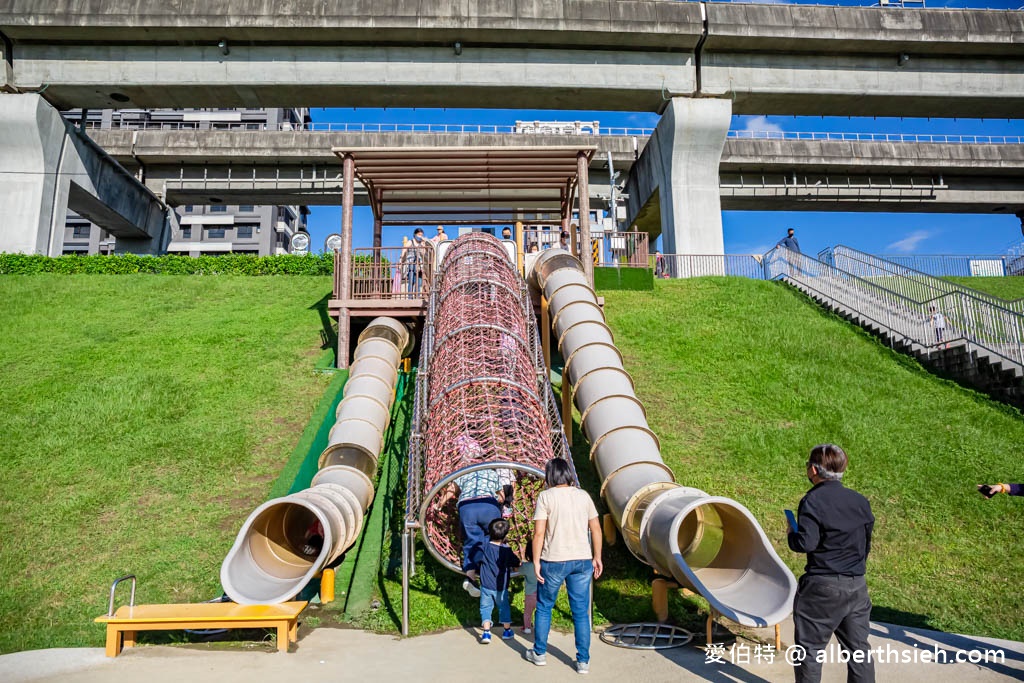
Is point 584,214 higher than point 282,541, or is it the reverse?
point 584,214

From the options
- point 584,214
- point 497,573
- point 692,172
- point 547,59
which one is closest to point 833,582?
point 497,573

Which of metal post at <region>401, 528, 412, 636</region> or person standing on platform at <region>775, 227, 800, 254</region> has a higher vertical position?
person standing on platform at <region>775, 227, 800, 254</region>

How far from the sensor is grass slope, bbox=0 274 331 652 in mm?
7086

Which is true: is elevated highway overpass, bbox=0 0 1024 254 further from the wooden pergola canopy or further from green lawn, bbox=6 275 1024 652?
green lawn, bbox=6 275 1024 652

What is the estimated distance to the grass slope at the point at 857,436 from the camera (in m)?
7.16

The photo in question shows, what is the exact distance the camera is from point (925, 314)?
46.4 feet

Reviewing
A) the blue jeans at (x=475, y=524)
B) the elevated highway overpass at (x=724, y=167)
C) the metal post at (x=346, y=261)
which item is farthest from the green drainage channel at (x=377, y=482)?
the elevated highway overpass at (x=724, y=167)

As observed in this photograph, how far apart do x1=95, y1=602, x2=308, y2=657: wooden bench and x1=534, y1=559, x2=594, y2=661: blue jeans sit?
2159 mm

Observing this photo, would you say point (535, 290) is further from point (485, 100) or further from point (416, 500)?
point (485, 100)

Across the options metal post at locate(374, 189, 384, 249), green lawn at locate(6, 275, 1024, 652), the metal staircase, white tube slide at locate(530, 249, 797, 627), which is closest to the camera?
white tube slide at locate(530, 249, 797, 627)

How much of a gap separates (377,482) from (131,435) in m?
4.07

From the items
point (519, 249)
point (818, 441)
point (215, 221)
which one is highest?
point (215, 221)

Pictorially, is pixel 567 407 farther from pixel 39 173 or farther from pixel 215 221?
pixel 215 221

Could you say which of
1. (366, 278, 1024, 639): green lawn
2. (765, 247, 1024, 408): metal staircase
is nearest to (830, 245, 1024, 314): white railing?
(765, 247, 1024, 408): metal staircase
